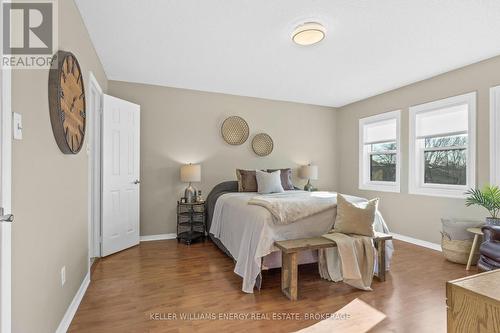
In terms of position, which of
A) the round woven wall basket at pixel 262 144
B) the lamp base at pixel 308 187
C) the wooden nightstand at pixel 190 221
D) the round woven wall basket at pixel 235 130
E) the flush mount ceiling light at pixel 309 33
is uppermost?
the flush mount ceiling light at pixel 309 33

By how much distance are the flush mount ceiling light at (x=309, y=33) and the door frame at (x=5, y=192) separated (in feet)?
7.04

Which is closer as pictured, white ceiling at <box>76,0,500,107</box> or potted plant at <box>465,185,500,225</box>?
white ceiling at <box>76,0,500,107</box>

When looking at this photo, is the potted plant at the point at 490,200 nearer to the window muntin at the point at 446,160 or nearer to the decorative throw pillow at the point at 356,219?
the window muntin at the point at 446,160

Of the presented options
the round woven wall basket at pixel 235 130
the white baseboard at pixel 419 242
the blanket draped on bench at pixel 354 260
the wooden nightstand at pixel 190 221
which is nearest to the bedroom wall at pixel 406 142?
the white baseboard at pixel 419 242

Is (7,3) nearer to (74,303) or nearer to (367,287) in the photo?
(74,303)

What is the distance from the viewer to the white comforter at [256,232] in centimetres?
240

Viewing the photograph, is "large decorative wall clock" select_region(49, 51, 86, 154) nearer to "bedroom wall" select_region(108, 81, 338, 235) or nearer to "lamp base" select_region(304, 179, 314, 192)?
"bedroom wall" select_region(108, 81, 338, 235)

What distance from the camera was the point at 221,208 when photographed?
11.7 ft

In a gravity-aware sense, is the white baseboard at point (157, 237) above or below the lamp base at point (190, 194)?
below

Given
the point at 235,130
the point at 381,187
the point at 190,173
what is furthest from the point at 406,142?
the point at 190,173

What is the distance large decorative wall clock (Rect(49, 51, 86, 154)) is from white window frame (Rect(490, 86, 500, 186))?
436 centimetres

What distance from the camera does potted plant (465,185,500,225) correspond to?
2.86 metres

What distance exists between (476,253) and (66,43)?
4581 millimetres

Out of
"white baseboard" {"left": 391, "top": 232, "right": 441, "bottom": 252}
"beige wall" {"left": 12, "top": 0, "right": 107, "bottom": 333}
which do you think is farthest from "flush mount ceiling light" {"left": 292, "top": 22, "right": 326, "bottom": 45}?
"white baseboard" {"left": 391, "top": 232, "right": 441, "bottom": 252}
